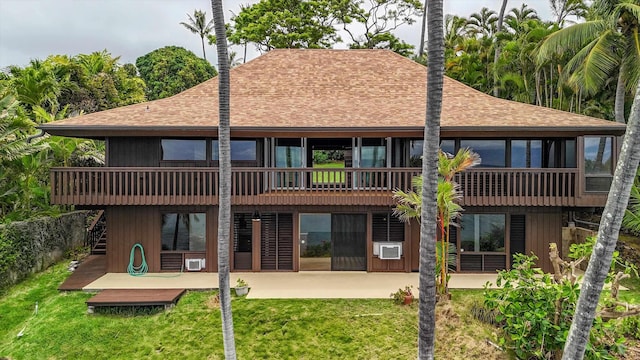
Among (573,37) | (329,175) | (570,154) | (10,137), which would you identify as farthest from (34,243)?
(573,37)

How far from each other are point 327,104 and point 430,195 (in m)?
8.39

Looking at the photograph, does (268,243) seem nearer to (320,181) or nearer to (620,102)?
(320,181)

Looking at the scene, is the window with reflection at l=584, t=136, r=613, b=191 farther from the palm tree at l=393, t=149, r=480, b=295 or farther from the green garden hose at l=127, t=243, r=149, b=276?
the green garden hose at l=127, t=243, r=149, b=276

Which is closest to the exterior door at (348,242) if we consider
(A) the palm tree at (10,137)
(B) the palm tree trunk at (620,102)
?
(A) the palm tree at (10,137)

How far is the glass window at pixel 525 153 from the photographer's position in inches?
444

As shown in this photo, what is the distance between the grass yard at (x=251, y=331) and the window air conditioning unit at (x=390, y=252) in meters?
2.38

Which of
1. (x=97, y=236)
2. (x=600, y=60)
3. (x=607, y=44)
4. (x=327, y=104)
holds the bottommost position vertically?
(x=97, y=236)

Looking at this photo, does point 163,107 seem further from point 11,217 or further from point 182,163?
point 11,217

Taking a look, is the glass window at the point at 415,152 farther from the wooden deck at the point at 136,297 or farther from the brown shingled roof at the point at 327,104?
the wooden deck at the point at 136,297

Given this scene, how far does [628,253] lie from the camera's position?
394 inches

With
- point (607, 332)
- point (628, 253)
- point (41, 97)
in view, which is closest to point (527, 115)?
point (628, 253)

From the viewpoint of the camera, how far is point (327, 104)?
12.2 meters

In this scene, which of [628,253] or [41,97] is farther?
[41,97]

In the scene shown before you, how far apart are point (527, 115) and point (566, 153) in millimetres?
1749
